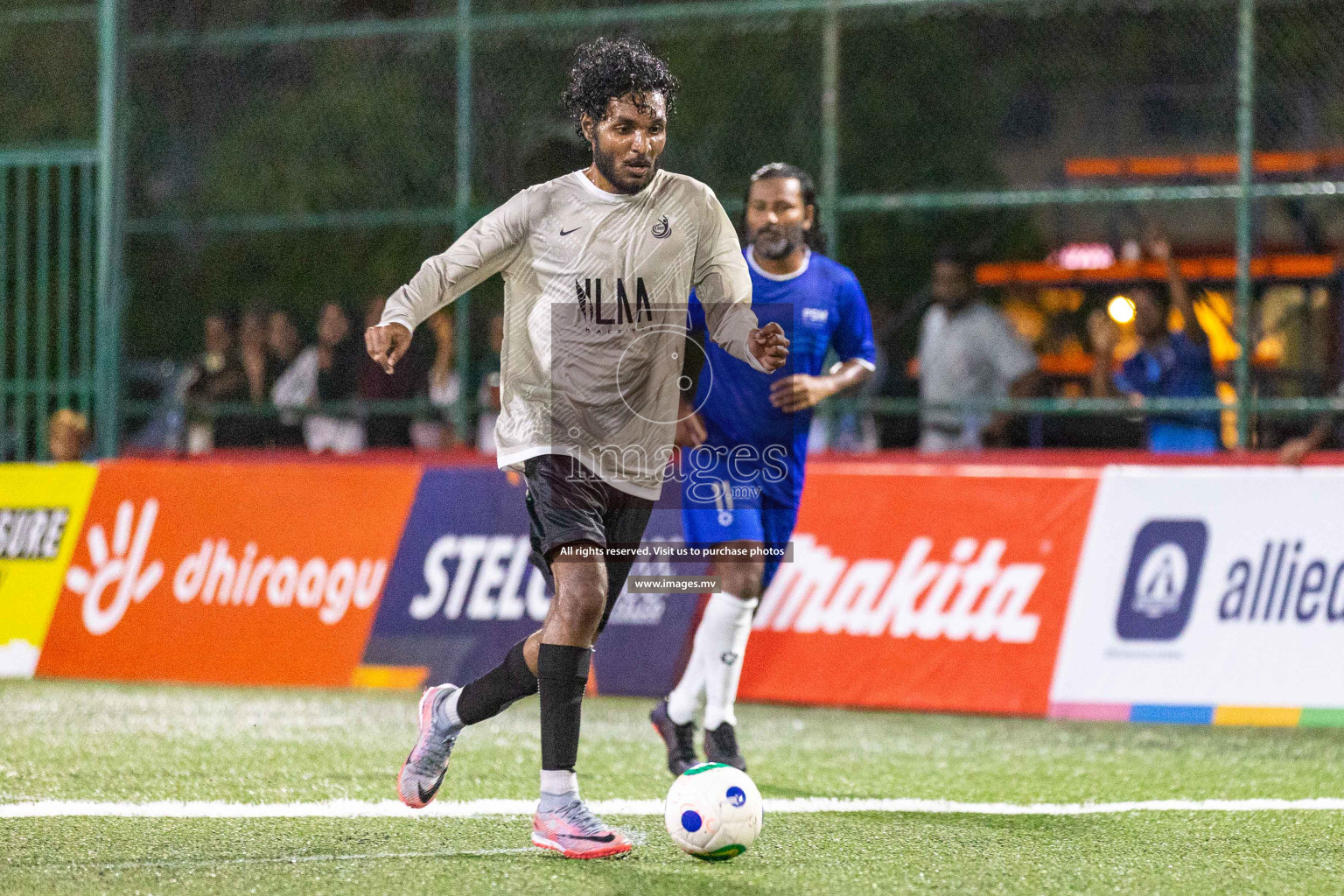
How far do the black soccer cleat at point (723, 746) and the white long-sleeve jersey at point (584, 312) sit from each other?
5.22 ft

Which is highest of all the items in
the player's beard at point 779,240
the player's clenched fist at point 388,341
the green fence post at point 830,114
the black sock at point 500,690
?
the green fence post at point 830,114

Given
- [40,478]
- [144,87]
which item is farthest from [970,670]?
[144,87]

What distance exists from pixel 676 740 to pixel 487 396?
5.67m

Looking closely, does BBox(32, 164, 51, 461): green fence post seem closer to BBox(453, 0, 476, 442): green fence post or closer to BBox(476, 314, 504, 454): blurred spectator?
BBox(453, 0, 476, 442): green fence post

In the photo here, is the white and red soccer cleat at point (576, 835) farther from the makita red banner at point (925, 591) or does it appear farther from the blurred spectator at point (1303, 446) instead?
the blurred spectator at point (1303, 446)

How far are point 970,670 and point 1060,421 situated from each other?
9.17 ft

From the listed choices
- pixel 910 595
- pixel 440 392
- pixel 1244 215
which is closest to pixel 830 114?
pixel 1244 215

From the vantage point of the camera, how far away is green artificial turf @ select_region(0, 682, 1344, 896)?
15.9ft

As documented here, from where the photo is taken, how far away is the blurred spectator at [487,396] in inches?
471

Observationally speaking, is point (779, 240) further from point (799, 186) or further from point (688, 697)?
point (688, 697)

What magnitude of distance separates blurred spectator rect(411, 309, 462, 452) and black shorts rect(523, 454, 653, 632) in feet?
21.4

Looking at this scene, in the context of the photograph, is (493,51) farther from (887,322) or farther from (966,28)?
Result: (966,28)

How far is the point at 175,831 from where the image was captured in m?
5.47

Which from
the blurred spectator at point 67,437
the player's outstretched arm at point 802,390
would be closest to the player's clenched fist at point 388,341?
the player's outstretched arm at point 802,390
